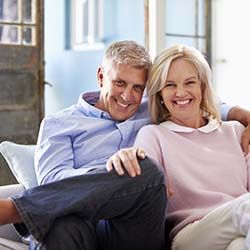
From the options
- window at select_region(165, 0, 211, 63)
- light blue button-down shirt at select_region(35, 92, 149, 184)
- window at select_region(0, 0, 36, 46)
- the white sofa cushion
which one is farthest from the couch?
window at select_region(165, 0, 211, 63)

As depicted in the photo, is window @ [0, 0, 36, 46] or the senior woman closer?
the senior woman

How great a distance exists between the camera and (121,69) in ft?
5.06

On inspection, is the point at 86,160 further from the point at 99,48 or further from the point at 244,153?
the point at 99,48

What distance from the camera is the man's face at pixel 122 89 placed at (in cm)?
155

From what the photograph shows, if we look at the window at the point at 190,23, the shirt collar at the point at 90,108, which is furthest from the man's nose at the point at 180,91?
the window at the point at 190,23

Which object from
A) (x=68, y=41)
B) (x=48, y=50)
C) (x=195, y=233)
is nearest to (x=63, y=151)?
(x=195, y=233)

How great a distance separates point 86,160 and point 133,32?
8.60 feet

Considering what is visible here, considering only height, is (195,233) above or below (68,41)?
below

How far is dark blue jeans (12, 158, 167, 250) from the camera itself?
46.0 inches

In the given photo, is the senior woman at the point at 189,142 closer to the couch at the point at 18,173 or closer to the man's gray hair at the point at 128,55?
the man's gray hair at the point at 128,55

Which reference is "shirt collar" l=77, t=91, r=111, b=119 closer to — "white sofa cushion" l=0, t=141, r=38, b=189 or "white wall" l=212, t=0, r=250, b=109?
"white sofa cushion" l=0, t=141, r=38, b=189

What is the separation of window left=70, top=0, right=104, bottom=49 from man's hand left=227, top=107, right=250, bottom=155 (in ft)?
9.11

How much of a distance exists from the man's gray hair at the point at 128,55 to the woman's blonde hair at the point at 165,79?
36mm

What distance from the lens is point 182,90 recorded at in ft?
4.99
